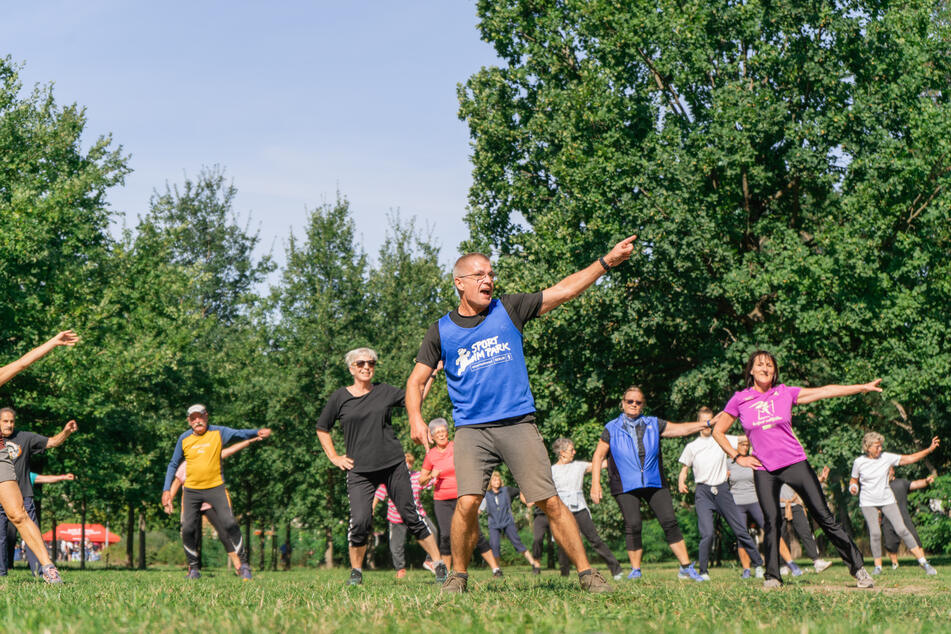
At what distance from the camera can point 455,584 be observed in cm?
658

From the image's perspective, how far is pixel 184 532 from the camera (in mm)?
11727

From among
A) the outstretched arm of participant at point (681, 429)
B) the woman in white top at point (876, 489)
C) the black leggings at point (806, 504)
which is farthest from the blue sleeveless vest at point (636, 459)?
the woman in white top at point (876, 489)

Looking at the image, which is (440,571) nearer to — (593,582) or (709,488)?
(593,582)

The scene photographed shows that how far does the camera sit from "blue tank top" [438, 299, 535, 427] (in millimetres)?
6570

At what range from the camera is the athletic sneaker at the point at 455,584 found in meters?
6.52

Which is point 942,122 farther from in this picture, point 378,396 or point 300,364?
point 300,364

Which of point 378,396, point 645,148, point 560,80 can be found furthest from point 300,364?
point 378,396

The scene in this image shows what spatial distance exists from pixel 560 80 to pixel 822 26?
760 centimetres

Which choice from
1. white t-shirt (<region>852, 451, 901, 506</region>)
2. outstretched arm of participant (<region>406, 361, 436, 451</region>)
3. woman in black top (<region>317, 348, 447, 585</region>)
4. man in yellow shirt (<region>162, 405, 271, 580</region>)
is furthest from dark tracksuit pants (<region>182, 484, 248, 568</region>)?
white t-shirt (<region>852, 451, 901, 506</region>)

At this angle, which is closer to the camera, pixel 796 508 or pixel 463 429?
pixel 463 429

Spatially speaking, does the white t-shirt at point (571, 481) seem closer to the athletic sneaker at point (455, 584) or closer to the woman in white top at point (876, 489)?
the woman in white top at point (876, 489)

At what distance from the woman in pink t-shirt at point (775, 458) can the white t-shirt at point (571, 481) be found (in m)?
4.40

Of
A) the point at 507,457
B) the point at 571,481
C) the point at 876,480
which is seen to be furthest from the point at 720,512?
the point at 507,457

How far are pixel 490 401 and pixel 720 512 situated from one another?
760 centimetres
